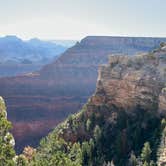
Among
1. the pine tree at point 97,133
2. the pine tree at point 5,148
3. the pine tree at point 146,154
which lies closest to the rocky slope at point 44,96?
the pine tree at point 97,133

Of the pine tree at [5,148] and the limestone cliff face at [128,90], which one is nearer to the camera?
the pine tree at [5,148]

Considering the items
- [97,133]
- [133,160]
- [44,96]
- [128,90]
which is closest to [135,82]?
[128,90]

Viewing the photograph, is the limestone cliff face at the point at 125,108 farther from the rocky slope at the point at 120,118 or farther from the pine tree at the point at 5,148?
the pine tree at the point at 5,148

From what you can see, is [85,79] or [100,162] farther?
[85,79]

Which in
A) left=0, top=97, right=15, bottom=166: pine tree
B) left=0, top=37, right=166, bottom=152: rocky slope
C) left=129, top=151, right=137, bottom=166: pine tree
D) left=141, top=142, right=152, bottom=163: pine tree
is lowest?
left=0, top=37, right=166, bottom=152: rocky slope

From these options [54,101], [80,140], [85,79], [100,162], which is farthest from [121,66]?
[85,79]

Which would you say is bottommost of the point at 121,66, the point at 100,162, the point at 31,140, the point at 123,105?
the point at 31,140

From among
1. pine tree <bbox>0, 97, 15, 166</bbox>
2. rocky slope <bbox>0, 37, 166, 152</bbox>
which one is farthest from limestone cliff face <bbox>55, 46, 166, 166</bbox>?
rocky slope <bbox>0, 37, 166, 152</bbox>

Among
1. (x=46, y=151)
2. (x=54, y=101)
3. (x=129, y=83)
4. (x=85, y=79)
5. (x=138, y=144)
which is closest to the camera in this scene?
(x=46, y=151)

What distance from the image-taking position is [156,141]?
57844 millimetres

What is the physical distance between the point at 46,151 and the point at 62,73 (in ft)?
454

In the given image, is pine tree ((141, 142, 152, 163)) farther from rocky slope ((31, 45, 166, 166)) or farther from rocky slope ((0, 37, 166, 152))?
rocky slope ((0, 37, 166, 152))

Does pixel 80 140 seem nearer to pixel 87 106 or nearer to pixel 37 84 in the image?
pixel 87 106

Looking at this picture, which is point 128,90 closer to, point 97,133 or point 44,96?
point 97,133
